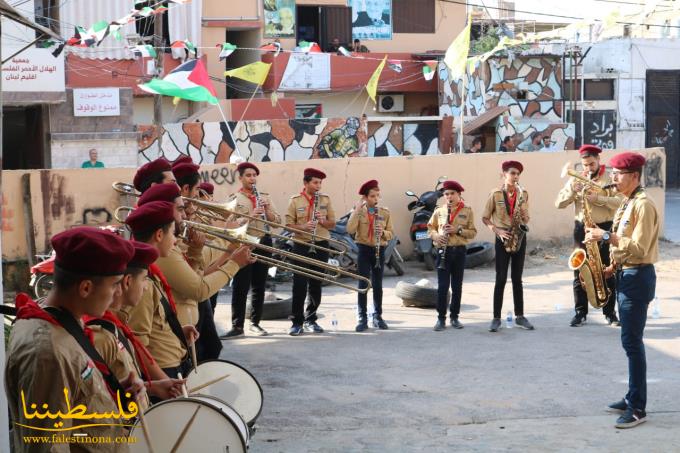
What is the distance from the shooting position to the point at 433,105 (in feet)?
116

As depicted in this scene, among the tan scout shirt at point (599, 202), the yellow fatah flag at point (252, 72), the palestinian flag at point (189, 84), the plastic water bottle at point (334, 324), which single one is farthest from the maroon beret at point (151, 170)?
the yellow fatah flag at point (252, 72)

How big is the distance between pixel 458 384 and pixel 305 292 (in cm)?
291

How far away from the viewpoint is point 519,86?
105ft

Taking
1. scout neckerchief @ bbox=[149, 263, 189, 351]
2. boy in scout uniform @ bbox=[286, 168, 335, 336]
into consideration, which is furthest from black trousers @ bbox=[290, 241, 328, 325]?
scout neckerchief @ bbox=[149, 263, 189, 351]

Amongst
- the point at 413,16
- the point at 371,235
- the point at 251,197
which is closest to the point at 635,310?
the point at 371,235

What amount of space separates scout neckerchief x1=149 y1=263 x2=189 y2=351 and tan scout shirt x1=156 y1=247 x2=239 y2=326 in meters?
0.31

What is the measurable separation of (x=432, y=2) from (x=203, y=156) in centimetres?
1477

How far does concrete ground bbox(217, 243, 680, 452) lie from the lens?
24.2ft

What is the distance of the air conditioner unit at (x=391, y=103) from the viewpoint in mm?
34719

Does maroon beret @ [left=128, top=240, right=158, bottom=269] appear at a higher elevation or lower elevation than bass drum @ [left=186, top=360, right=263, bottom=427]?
higher

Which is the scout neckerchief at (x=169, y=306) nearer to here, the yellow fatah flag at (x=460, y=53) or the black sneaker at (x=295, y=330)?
the black sneaker at (x=295, y=330)

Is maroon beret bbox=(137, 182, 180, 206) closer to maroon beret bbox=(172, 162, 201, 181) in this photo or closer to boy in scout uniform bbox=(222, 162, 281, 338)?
maroon beret bbox=(172, 162, 201, 181)

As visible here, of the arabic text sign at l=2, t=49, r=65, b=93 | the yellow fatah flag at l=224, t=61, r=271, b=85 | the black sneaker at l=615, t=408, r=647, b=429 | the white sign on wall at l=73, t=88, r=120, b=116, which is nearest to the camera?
the black sneaker at l=615, t=408, r=647, b=429

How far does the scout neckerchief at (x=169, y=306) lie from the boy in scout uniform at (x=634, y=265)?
340cm
